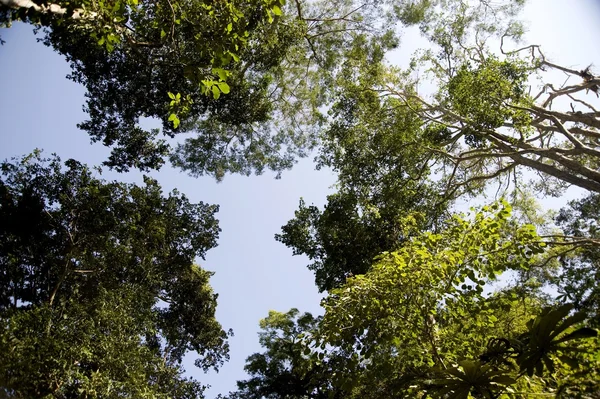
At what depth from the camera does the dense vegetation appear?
4.05 metres

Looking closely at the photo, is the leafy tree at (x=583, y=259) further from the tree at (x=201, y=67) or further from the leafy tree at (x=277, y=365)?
the leafy tree at (x=277, y=365)

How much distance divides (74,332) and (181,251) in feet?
Result: 15.0

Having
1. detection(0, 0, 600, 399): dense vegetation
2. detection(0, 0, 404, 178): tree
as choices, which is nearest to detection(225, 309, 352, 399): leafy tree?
detection(0, 0, 600, 399): dense vegetation

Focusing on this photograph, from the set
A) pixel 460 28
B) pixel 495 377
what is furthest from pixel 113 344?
pixel 460 28

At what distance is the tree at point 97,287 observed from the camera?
286 inches

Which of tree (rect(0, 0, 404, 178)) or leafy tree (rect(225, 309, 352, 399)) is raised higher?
tree (rect(0, 0, 404, 178))

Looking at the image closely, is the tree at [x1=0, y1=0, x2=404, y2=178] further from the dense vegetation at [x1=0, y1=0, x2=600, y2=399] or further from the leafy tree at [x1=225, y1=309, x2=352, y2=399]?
the leafy tree at [x1=225, y1=309, x2=352, y2=399]

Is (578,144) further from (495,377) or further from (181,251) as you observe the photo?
(181,251)

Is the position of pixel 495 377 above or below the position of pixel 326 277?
below

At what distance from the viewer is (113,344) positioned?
762 cm

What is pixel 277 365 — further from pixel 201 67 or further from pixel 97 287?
pixel 201 67

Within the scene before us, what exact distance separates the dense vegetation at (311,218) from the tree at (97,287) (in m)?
0.05

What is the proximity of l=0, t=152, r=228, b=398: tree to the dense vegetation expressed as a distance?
54 millimetres

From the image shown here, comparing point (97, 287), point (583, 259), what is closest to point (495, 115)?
point (583, 259)
